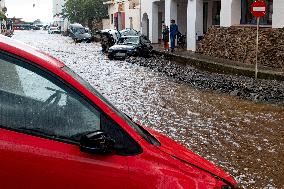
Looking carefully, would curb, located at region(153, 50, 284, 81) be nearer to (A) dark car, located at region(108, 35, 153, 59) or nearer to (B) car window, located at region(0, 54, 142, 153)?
(A) dark car, located at region(108, 35, 153, 59)

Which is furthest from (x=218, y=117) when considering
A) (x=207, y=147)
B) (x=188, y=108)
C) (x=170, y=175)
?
(x=170, y=175)

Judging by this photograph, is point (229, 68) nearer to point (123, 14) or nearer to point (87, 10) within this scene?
point (123, 14)

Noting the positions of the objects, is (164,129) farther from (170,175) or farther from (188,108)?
(170,175)

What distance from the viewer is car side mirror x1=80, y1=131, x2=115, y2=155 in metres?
2.82

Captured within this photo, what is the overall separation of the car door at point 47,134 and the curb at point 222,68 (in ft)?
47.7

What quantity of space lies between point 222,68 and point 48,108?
57.5ft

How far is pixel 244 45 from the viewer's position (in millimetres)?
22219

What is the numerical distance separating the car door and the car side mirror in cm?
4

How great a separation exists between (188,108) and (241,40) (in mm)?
11311

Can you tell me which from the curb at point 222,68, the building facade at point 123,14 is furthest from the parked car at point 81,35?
the curb at point 222,68

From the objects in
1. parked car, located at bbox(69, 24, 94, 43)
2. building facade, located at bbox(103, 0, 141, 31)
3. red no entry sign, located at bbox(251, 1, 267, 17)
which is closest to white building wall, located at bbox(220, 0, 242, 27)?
red no entry sign, located at bbox(251, 1, 267, 17)

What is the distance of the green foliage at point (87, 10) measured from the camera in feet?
219

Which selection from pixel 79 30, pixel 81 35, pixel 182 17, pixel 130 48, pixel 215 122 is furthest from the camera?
pixel 79 30

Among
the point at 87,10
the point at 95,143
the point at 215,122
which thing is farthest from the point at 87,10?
the point at 95,143
